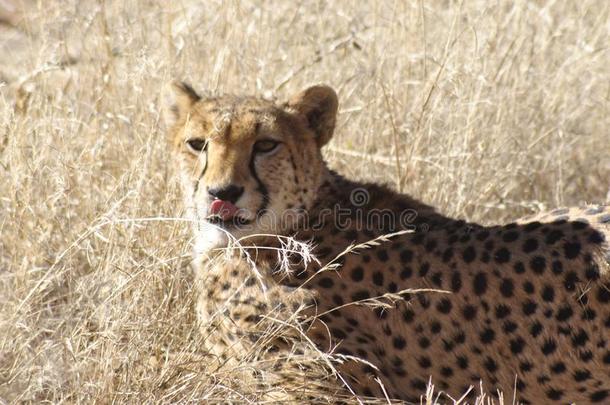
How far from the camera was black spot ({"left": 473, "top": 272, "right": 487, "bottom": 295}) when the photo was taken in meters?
3.04

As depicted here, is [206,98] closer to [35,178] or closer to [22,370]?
[35,178]

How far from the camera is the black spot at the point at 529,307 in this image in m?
2.98

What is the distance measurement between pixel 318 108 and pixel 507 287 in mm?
885

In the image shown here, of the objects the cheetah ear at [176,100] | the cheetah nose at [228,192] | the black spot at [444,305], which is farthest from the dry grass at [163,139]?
the black spot at [444,305]

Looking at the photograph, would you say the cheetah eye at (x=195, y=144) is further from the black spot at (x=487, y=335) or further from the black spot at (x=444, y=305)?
the black spot at (x=487, y=335)

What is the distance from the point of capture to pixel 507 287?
301cm

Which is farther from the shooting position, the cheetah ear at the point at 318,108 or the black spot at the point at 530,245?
the cheetah ear at the point at 318,108

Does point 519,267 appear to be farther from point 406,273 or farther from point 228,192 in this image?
point 228,192

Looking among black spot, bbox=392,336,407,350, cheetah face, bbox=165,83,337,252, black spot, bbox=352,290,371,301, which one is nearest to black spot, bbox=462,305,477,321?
black spot, bbox=392,336,407,350

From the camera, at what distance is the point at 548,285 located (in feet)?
9.74

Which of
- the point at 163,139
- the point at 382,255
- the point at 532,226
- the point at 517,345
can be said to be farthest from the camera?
the point at 163,139

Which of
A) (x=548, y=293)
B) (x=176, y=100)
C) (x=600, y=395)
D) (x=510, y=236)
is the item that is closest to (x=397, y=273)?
(x=510, y=236)

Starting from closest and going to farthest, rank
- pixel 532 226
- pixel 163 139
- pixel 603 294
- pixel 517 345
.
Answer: pixel 603 294 → pixel 517 345 → pixel 532 226 → pixel 163 139

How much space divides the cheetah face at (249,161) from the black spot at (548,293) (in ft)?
2.59
